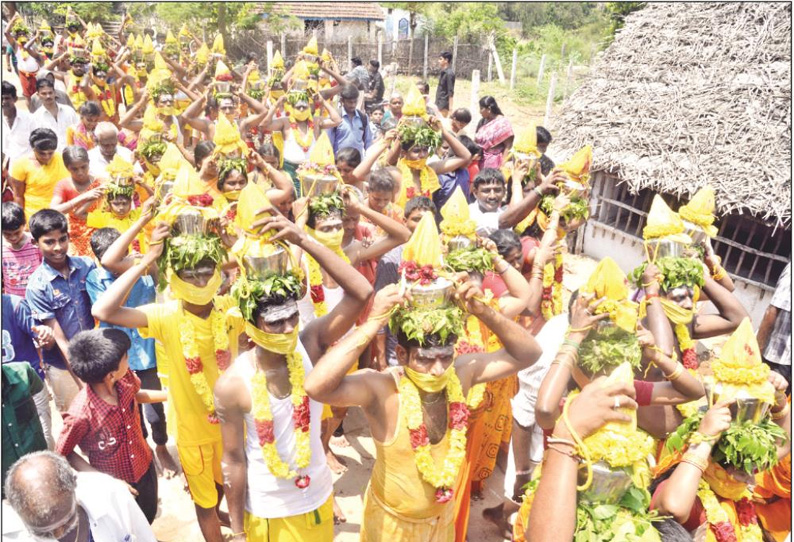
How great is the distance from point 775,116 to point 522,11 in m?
45.4

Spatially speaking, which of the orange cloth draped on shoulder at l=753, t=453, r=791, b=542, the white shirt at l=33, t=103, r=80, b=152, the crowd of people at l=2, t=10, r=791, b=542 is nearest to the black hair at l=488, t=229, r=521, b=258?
the crowd of people at l=2, t=10, r=791, b=542

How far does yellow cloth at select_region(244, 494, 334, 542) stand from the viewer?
363 centimetres

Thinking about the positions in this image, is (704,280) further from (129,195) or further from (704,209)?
(129,195)

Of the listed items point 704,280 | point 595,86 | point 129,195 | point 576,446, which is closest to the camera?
point 576,446

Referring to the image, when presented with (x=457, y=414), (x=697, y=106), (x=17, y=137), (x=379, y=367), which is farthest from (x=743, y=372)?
(x=17, y=137)

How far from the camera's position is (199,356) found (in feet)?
13.8

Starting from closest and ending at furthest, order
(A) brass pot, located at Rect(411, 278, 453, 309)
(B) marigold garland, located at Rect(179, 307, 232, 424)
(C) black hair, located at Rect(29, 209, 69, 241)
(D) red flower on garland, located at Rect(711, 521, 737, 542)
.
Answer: (D) red flower on garland, located at Rect(711, 521, 737, 542)
(A) brass pot, located at Rect(411, 278, 453, 309)
(B) marigold garland, located at Rect(179, 307, 232, 424)
(C) black hair, located at Rect(29, 209, 69, 241)

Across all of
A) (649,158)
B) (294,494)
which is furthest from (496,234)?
(649,158)

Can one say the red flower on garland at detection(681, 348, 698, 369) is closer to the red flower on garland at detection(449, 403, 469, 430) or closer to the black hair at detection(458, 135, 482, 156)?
the red flower on garland at detection(449, 403, 469, 430)

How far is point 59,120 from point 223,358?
356 inches

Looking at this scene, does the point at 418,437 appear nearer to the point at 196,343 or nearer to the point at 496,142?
the point at 196,343

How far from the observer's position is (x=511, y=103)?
80.2 ft

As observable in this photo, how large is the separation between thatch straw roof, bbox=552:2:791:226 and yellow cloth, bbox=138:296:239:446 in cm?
793

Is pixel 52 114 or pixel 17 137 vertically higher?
pixel 52 114
